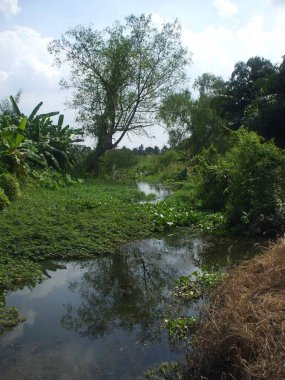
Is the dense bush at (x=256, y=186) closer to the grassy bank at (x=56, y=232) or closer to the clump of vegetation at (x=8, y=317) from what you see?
the grassy bank at (x=56, y=232)

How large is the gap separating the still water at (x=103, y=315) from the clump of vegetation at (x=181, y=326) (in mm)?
114

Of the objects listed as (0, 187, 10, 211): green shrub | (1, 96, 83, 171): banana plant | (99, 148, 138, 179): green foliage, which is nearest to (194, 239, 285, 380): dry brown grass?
(0, 187, 10, 211): green shrub

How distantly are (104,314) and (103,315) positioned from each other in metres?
0.03

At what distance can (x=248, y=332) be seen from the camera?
3496mm

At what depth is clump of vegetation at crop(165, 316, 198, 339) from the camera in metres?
4.92

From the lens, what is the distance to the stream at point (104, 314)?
4441mm

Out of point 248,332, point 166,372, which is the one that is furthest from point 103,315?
point 248,332

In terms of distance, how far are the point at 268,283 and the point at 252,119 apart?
14856 millimetres

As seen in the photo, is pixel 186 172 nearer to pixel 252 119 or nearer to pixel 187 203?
pixel 252 119

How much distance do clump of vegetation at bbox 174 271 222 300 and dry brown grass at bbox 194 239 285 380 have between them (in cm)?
136

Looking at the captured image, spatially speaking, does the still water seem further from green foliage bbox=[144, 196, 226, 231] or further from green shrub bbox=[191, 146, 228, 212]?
green shrub bbox=[191, 146, 228, 212]

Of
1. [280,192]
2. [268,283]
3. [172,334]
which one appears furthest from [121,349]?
[280,192]

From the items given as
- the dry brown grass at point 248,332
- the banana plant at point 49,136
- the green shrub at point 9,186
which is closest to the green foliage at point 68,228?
the green shrub at point 9,186

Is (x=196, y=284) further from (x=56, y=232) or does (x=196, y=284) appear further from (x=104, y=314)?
(x=56, y=232)
